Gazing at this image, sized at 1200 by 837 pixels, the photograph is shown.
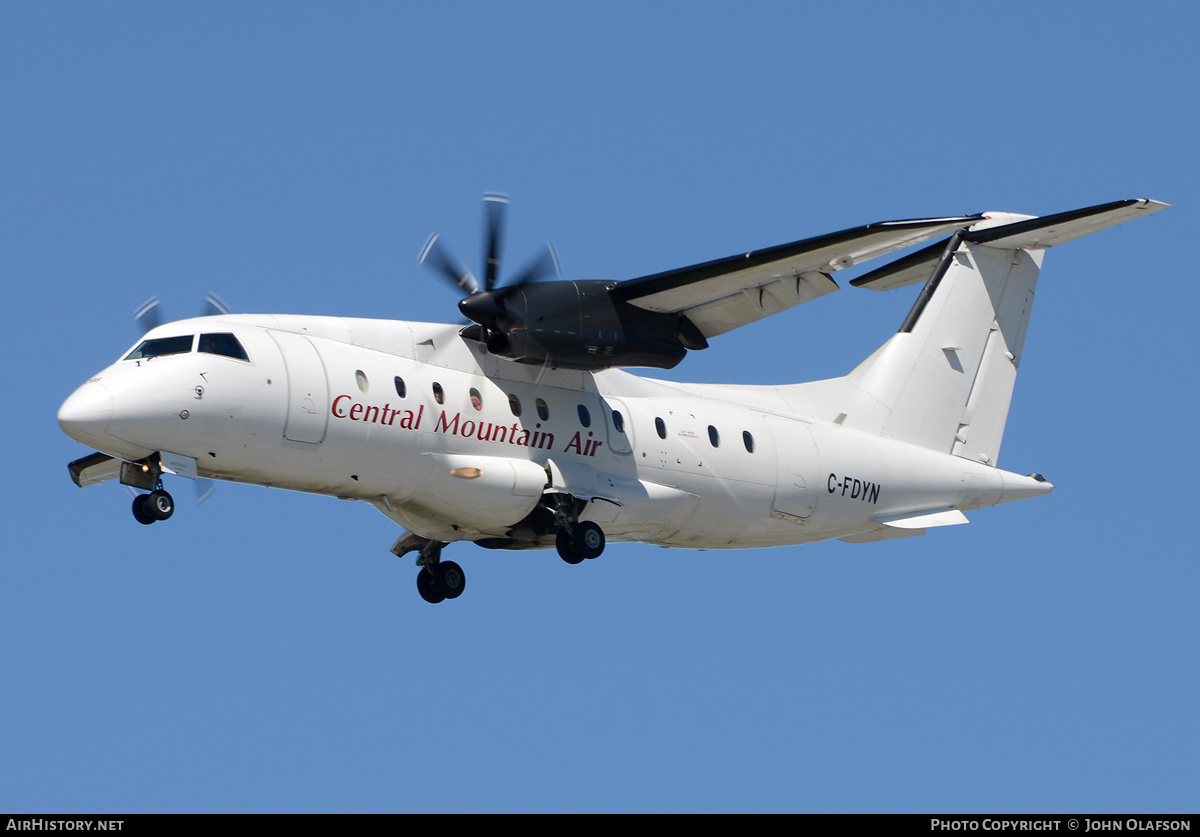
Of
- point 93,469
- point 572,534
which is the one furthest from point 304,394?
point 572,534

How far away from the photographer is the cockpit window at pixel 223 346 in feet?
49.0

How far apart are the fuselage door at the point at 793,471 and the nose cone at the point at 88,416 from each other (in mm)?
8126

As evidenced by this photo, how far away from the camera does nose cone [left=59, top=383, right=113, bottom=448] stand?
46.2 ft

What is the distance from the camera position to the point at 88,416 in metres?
14.1

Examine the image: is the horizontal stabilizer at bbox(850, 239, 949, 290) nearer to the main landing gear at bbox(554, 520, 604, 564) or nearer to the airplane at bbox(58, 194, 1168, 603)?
the airplane at bbox(58, 194, 1168, 603)

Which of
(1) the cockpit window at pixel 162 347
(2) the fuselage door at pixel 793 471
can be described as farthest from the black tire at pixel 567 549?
(1) the cockpit window at pixel 162 347

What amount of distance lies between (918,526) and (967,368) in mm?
2652

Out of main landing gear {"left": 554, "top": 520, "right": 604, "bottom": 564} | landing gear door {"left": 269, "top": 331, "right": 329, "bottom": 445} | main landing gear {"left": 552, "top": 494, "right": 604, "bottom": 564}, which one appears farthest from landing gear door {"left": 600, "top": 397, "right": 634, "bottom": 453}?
landing gear door {"left": 269, "top": 331, "right": 329, "bottom": 445}

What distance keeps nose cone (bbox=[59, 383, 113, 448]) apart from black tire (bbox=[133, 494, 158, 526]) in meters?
0.65

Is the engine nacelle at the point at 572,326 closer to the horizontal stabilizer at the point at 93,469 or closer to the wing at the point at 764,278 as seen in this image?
the wing at the point at 764,278

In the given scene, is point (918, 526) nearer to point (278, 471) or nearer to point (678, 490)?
point (678, 490)
